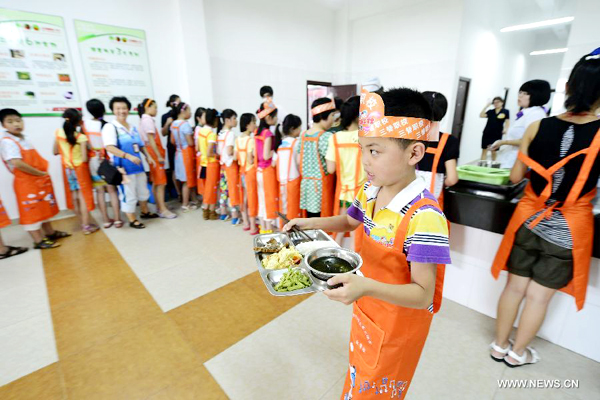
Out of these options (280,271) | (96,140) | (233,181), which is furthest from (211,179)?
(280,271)

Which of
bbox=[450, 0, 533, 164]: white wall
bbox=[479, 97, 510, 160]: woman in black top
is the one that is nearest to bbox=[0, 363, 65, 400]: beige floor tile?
bbox=[450, 0, 533, 164]: white wall

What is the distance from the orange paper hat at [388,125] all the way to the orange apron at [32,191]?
3.32 m

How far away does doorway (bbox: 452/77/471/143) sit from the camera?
5521 millimetres

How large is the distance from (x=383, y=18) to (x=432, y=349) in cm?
627

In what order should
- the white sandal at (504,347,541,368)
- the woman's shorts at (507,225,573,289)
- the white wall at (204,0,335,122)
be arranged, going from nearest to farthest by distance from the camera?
1. the woman's shorts at (507,225,573,289)
2. the white sandal at (504,347,541,368)
3. the white wall at (204,0,335,122)

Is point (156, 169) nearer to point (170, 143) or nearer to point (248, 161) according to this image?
point (170, 143)

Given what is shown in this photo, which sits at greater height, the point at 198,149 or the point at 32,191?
the point at 198,149

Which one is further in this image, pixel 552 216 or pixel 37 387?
pixel 37 387

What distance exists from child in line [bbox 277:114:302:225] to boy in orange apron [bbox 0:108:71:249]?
7.76ft

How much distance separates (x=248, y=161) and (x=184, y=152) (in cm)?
142

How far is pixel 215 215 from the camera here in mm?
3820

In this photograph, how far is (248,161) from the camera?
302cm

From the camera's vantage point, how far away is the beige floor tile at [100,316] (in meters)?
1.75

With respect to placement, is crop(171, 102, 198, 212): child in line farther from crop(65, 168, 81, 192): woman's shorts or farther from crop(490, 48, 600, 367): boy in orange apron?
crop(490, 48, 600, 367): boy in orange apron
